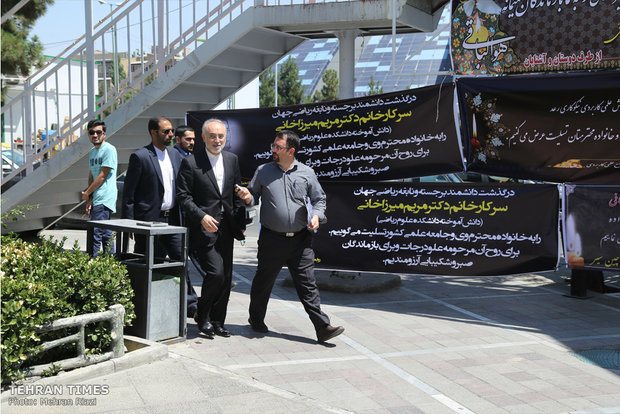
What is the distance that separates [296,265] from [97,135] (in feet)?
11.7

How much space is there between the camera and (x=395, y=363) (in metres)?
5.66

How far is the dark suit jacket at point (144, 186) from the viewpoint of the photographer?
658 centimetres

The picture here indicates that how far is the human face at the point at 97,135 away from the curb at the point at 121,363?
350 centimetres

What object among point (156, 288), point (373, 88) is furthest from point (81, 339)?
point (373, 88)

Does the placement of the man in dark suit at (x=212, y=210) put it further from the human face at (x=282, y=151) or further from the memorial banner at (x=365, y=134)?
the memorial banner at (x=365, y=134)

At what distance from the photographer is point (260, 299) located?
6375 millimetres

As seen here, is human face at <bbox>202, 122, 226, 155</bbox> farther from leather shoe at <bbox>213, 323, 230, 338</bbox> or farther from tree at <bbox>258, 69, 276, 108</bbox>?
tree at <bbox>258, 69, 276, 108</bbox>

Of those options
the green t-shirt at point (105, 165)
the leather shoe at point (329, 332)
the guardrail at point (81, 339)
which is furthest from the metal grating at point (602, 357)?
the green t-shirt at point (105, 165)

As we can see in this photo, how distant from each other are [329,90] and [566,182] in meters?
45.3

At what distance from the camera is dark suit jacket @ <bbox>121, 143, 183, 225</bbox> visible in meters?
6.58

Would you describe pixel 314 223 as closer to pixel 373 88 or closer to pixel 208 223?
pixel 208 223

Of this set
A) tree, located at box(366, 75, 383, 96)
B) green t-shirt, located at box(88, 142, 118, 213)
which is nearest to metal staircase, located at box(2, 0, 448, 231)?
green t-shirt, located at box(88, 142, 118, 213)

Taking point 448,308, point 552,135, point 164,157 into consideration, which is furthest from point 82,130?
point 552,135

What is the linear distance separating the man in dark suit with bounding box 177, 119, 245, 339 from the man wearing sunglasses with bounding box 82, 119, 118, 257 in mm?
2626
